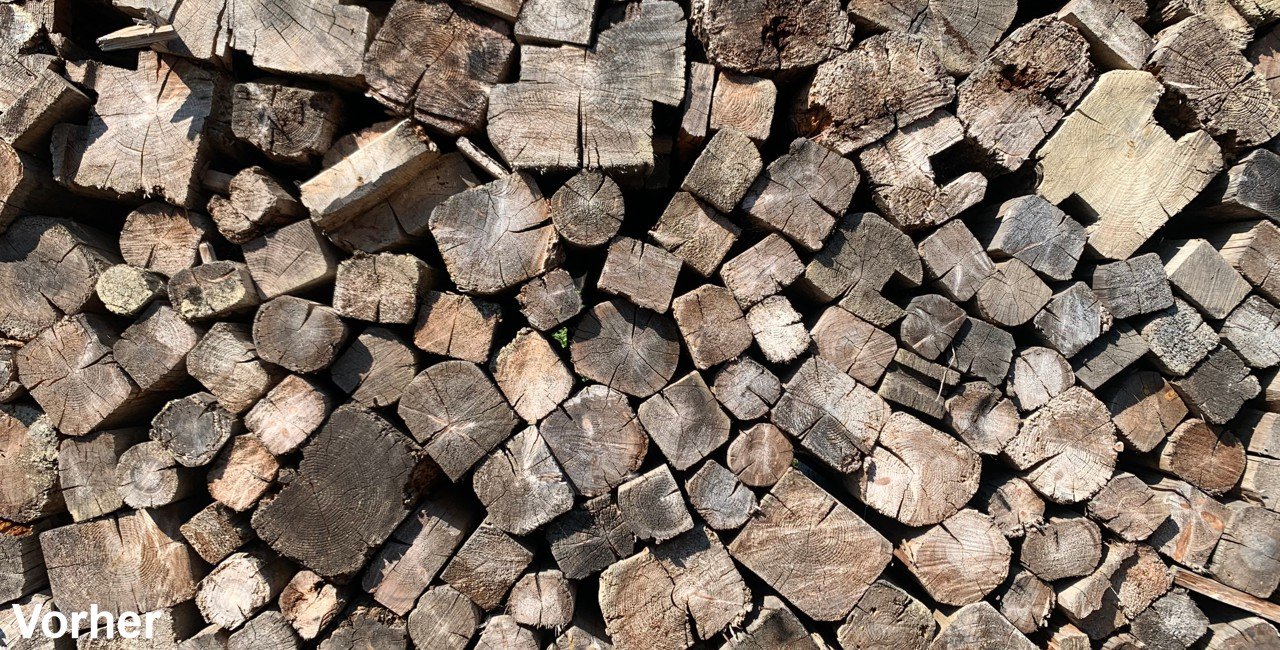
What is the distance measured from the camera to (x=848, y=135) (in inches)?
113

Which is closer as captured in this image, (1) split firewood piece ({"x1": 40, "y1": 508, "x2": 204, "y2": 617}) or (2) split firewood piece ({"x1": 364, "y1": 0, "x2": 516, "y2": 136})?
(2) split firewood piece ({"x1": 364, "y1": 0, "x2": 516, "y2": 136})

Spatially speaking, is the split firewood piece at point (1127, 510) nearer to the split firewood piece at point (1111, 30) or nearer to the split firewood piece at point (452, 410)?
the split firewood piece at point (1111, 30)

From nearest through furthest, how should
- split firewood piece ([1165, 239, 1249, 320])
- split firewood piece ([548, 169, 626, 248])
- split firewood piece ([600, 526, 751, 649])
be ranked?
split firewood piece ([548, 169, 626, 248]), split firewood piece ([600, 526, 751, 649]), split firewood piece ([1165, 239, 1249, 320])

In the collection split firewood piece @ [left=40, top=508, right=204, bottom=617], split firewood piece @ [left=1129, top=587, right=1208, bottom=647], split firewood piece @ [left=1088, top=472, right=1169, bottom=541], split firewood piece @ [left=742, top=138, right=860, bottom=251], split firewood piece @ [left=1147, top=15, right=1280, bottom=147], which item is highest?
split firewood piece @ [left=1147, top=15, right=1280, bottom=147]

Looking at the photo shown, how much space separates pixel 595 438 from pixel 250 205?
173cm

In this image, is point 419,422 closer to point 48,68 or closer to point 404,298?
point 404,298

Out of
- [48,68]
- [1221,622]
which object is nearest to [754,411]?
[1221,622]

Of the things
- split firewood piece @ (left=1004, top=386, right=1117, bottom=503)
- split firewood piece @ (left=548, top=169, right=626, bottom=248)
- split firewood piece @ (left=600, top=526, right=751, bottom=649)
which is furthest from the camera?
split firewood piece @ (left=1004, top=386, right=1117, bottom=503)

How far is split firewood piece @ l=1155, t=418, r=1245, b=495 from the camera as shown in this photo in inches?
127

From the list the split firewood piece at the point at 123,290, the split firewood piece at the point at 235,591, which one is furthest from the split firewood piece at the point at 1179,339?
the split firewood piece at the point at 123,290

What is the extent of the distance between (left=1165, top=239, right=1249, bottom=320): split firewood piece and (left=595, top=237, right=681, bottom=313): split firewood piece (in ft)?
8.13

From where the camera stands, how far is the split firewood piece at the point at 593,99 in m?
2.65

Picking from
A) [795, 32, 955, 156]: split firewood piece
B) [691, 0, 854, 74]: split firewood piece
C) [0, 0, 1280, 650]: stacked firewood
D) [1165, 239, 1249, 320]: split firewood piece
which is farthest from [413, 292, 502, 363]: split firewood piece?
[1165, 239, 1249, 320]: split firewood piece

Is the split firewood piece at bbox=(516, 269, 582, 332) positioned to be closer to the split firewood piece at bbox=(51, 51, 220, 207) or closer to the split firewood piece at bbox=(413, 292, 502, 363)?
the split firewood piece at bbox=(413, 292, 502, 363)
